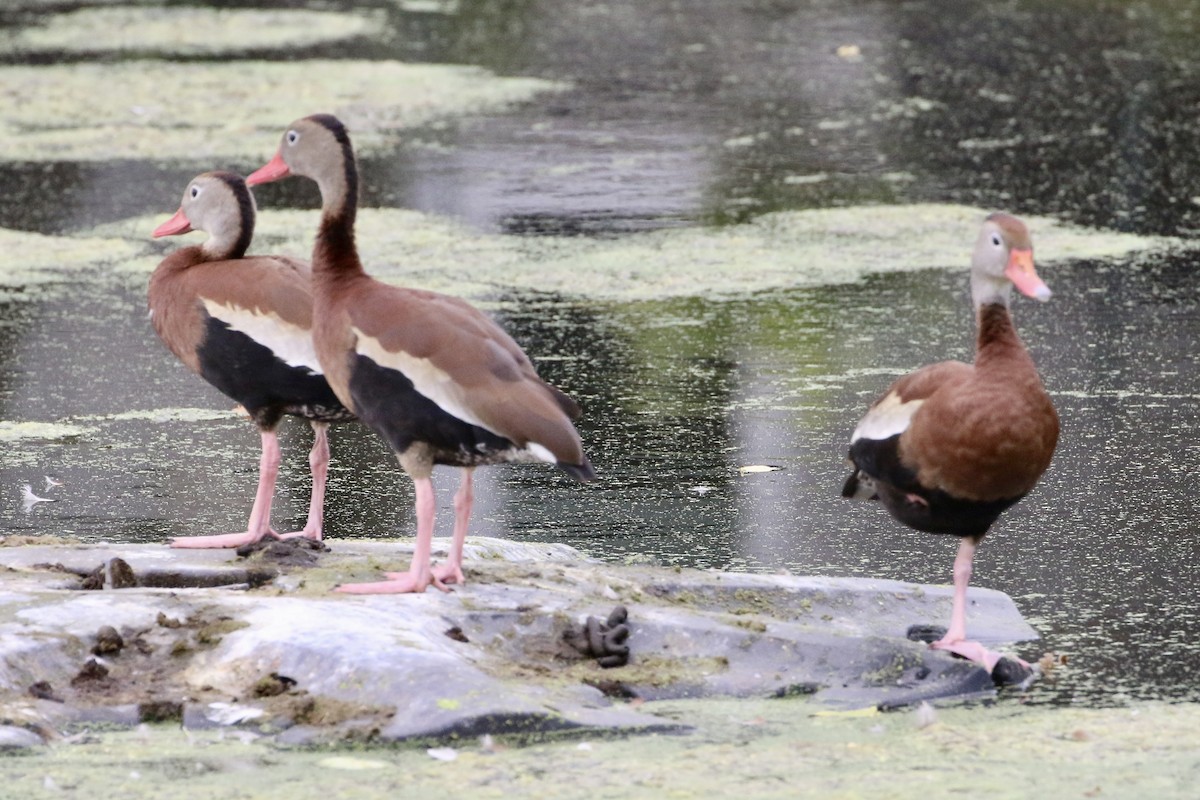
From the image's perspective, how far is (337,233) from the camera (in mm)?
5668

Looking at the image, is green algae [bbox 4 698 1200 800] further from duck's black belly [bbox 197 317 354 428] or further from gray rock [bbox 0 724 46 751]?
duck's black belly [bbox 197 317 354 428]

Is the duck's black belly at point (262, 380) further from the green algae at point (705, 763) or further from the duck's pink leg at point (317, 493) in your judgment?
the green algae at point (705, 763)

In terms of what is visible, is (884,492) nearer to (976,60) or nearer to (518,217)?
(518,217)

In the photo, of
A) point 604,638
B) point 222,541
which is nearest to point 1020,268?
point 604,638

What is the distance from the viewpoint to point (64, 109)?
551 inches

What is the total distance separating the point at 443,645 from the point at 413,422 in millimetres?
678

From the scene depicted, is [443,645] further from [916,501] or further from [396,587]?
[916,501]

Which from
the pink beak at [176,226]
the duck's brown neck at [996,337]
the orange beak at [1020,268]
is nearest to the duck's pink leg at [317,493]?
the pink beak at [176,226]

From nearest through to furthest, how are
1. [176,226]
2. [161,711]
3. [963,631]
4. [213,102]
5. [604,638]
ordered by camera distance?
[161,711] < [604,638] < [963,631] < [176,226] < [213,102]

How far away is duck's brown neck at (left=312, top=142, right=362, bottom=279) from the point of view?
565 cm

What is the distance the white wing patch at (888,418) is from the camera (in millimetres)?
5340

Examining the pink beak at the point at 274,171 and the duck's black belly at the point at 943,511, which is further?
the pink beak at the point at 274,171

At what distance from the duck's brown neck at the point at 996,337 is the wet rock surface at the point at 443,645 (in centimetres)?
75

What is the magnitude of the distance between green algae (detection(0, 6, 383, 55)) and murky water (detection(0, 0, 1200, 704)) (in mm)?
1082
